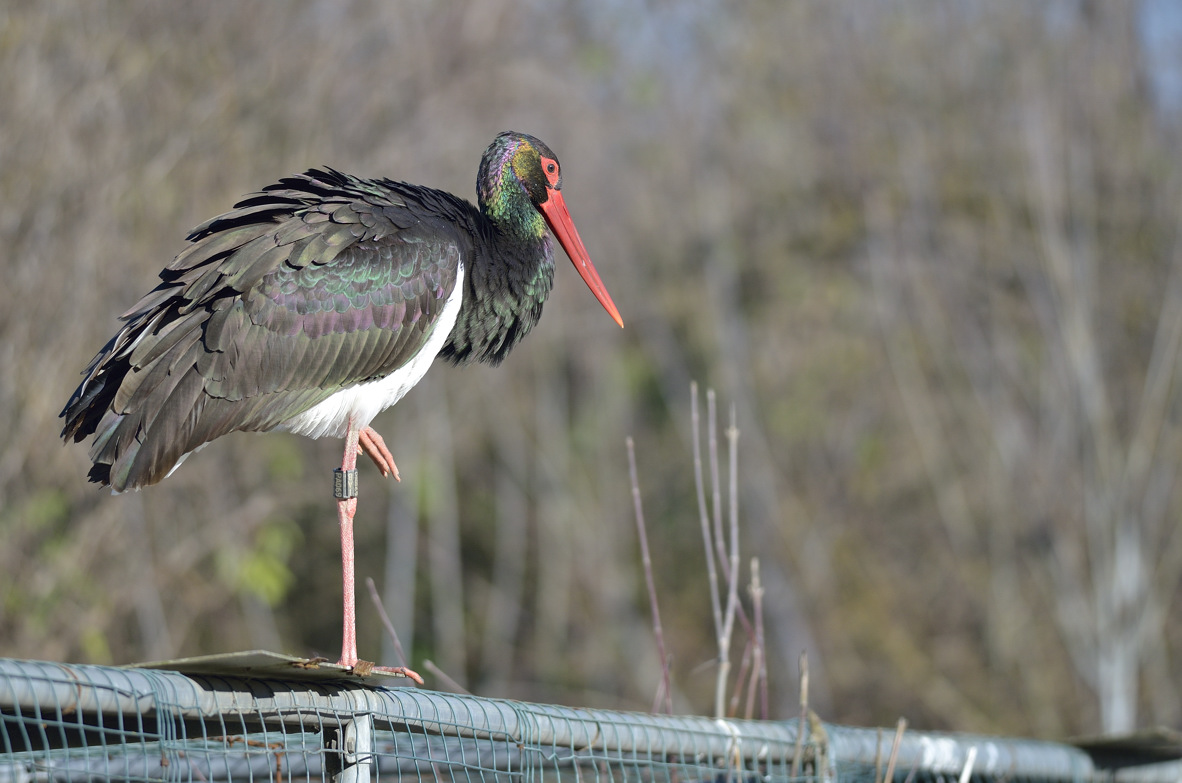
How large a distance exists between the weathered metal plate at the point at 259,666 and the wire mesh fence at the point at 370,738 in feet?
0.04

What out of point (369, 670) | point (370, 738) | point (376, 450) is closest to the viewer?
point (370, 738)

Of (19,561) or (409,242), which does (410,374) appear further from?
(19,561)

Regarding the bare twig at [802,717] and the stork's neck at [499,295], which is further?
the stork's neck at [499,295]

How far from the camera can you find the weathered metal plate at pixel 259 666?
2338 millimetres

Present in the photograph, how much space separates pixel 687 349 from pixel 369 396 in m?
12.1

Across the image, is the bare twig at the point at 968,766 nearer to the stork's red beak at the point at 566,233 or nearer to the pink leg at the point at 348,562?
the pink leg at the point at 348,562

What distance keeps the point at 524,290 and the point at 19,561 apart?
539cm

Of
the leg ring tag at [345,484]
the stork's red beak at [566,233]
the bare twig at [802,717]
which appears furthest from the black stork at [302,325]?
the bare twig at [802,717]

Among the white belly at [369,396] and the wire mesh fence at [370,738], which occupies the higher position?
the white belly at [369,396]

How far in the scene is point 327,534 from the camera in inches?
625

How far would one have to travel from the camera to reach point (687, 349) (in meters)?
16.4

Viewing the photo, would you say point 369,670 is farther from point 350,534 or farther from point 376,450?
point 376,450

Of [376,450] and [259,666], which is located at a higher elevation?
[376,450]

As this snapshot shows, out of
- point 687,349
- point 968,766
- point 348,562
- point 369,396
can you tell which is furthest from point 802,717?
point 687,349
